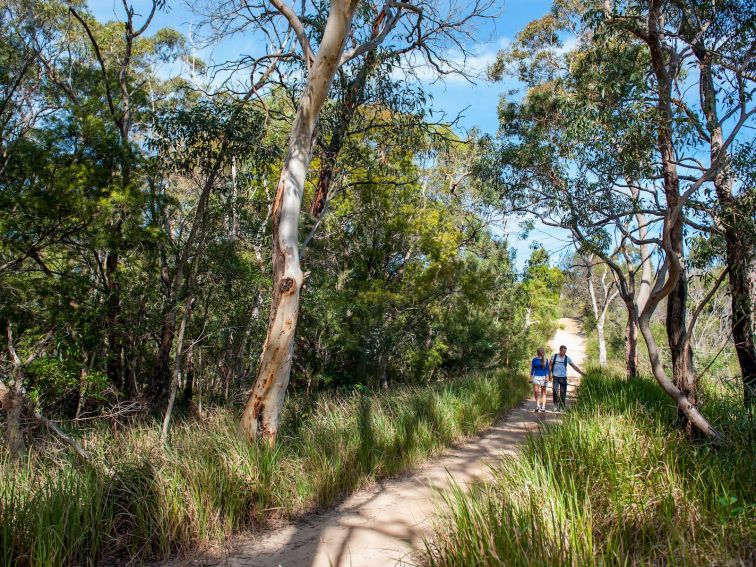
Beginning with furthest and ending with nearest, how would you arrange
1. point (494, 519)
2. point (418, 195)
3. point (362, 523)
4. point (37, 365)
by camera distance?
1. point (418, 195)
2. point (37, 365)
3. point (362, 523)
4. point (494, 519)

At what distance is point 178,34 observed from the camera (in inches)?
681

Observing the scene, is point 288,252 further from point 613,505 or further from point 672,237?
point 672,237

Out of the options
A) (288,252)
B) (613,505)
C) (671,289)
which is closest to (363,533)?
(613,505)

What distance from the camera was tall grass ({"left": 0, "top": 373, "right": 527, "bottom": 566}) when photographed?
3376mm

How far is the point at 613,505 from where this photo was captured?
344 centimetres

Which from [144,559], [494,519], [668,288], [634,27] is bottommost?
[144,559]

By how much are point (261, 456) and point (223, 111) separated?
6430mm

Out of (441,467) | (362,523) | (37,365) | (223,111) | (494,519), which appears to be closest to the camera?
(494,519)

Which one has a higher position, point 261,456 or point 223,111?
point 223,111

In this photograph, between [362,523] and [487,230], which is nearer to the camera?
[362,523]

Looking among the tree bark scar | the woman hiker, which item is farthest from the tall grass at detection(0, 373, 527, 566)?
the woman hiker

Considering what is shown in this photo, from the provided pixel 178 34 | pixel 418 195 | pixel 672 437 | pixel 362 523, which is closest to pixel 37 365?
pixel 362 523

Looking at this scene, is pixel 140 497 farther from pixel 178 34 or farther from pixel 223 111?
pixel 178 34

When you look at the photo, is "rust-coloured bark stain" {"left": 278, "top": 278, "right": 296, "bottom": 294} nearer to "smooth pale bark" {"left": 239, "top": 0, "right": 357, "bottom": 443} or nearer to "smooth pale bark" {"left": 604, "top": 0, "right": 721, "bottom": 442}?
"smooth pale bark" {"left": 239, "top": 0, "right": 357, "bottom": 443}
